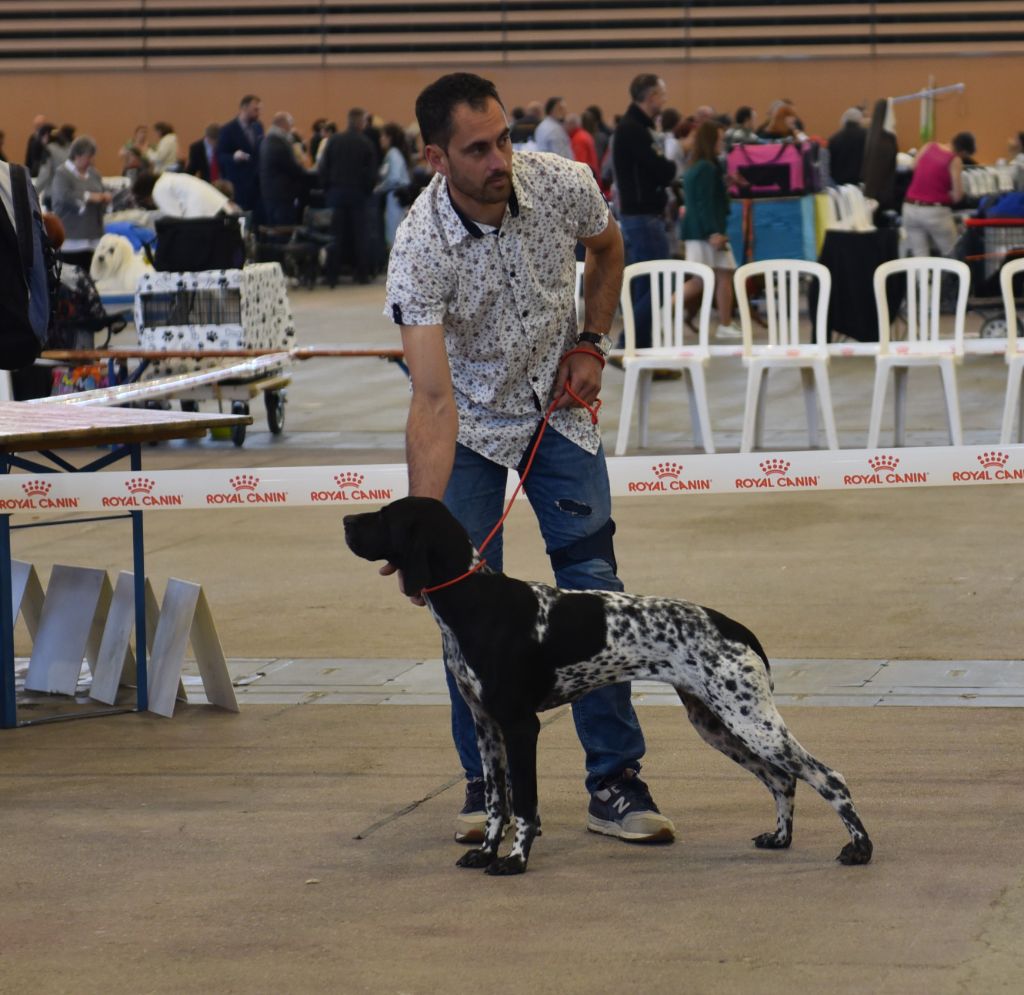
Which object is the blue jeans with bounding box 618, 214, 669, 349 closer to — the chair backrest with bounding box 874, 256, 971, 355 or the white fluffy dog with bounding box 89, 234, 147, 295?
the chair backrest with bounding box 874, 256, 971, 355

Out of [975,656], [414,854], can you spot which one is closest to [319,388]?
[975,656]

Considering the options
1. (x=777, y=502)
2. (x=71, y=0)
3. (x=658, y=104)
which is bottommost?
(x=777, y=502)

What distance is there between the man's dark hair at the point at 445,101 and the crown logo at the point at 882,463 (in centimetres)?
175

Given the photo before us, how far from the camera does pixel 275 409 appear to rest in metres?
11.1

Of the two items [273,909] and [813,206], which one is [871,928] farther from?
[813,206]

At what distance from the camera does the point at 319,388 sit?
542 inches

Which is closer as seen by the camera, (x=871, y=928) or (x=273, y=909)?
(x=871, y=928)

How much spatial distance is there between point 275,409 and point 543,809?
6.95m

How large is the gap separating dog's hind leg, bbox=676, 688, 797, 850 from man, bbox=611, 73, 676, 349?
324 inches

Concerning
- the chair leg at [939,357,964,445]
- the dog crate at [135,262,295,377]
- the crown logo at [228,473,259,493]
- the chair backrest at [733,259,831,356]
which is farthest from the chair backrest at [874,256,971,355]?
the crown logo at [228,473,259,493]

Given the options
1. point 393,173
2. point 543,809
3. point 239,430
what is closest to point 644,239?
point 239,430

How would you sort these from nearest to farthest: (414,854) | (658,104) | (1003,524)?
1. (414,854)
2. (1003,524)
3. (658,104)

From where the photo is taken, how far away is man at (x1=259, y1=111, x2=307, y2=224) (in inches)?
836

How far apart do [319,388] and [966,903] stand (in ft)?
34.5
